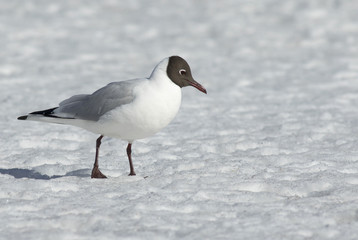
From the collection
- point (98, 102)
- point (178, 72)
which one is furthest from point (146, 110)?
point (98, 102)

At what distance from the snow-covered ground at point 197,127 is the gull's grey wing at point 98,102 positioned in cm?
65

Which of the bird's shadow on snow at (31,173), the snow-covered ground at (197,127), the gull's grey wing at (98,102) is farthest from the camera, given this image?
the bird's shadow on snow at (31,173)

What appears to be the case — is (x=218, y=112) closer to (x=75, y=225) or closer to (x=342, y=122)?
(x=342, y=122)

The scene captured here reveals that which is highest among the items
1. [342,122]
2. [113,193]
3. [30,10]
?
[30,10]

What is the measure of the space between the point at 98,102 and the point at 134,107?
58 centimetres

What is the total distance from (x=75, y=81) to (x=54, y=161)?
188 inches

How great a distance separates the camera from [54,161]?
7395 millimetres

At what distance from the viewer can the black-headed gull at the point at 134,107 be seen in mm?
6223

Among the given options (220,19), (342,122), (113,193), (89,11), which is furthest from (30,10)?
(113,193)

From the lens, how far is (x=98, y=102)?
6629 mm

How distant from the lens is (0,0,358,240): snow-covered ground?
5.21 meters

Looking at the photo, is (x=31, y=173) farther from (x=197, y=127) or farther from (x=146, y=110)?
(x=197, y=127)

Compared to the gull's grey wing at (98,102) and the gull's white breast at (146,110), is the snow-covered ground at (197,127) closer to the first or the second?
the gull's white breast at (146,110)

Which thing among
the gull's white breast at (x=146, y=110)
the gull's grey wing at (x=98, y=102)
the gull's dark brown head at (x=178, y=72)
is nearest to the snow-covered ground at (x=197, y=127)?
the gull's white breast at (x=146, y=110)
